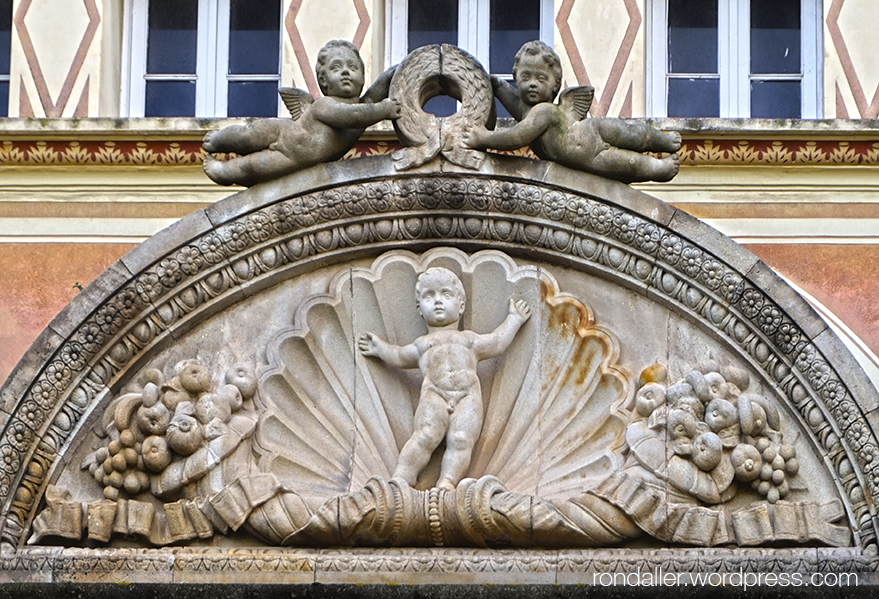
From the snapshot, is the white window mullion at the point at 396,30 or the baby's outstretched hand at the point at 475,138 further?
the white window mullion at the point at 396,30

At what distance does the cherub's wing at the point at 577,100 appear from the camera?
11.2m

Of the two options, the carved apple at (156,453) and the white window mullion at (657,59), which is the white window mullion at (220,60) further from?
the carved apple at (156,453)

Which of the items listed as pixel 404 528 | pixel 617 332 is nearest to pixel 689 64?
pixel 617 332

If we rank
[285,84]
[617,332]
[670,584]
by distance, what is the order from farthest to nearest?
[285,84] → [617,332] → [670,584]

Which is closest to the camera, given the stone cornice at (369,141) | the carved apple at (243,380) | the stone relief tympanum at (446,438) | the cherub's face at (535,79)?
the stone relief tympanum at (446,438)

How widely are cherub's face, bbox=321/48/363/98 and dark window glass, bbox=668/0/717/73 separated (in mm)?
4820

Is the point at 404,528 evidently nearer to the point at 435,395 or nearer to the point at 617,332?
the point at 435,395

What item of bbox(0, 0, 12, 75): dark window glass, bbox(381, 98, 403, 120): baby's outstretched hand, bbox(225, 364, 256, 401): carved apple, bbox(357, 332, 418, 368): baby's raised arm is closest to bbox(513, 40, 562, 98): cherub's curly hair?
bbox(381, 98, 403, 120): baby's outstretched hand

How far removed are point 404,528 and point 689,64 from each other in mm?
5998

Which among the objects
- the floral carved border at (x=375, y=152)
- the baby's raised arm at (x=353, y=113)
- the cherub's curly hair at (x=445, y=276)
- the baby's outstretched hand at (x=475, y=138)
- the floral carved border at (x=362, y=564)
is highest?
A: the floral carved border at (x=375, y=152)

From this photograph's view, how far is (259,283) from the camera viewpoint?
1112 cm

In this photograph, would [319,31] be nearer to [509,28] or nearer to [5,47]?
[509,28]

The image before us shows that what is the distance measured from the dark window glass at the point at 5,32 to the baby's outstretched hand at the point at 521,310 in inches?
236

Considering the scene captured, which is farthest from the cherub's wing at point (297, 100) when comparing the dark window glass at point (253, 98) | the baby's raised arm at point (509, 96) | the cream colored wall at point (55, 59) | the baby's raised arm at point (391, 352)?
the cream colored wall at point (55, 59)
